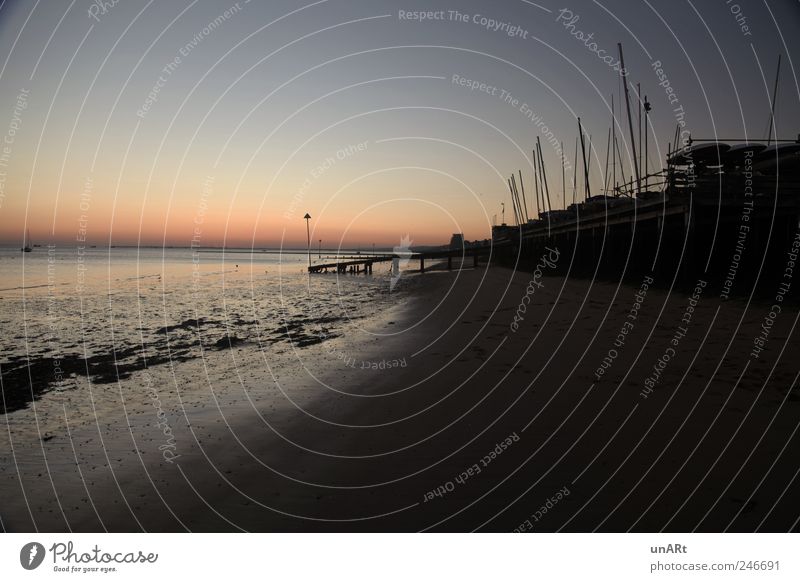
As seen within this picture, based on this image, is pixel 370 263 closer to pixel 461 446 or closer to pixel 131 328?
pixel 131 328

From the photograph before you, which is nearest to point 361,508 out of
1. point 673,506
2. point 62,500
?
point 673,506

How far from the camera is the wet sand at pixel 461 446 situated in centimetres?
514

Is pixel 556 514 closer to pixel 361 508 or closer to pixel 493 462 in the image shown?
pixel 493 462

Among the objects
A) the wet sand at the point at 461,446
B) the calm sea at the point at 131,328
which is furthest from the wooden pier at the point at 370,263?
the wet sand at the point at 461,446

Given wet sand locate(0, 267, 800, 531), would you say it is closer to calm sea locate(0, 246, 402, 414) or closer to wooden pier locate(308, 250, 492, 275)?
calm sea locate(0, 246, 402, 414)

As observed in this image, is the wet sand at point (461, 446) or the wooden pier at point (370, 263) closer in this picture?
the wet sand at point (461, 446)

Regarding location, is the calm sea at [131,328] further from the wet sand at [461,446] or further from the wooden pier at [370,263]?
the wooden pier at [370,263]

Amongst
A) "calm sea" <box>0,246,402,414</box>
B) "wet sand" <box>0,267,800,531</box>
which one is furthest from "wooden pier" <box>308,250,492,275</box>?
"wet sand" <box>0,267,800,531</box>

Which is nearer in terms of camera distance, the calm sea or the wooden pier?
the calm sea

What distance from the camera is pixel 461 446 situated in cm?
684

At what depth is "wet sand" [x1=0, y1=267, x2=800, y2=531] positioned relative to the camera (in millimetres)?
5141

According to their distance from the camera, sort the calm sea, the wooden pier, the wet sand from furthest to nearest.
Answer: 1. the wooden pier
2. the calm sea
3. the wet sand

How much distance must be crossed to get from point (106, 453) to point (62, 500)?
1665 millimetres

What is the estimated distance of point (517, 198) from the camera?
99.9 meters
